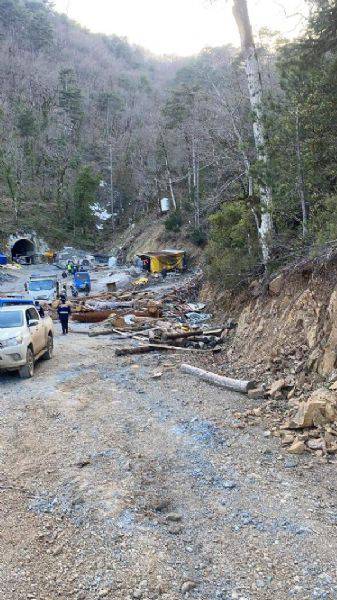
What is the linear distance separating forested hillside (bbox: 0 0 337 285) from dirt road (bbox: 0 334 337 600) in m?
4.90

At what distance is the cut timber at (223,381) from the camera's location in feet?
31.4

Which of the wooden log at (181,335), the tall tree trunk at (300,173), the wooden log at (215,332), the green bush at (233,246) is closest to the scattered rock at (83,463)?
the tall tree trunk at (300,173)

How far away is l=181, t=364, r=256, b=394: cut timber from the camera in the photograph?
959 centimetres

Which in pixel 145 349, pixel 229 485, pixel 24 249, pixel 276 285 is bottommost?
pixel 145 349

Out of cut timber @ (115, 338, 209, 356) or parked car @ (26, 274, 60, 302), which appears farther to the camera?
Result: parked car @ (26, 274, 60, 302)

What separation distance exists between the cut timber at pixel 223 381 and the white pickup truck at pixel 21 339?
3.66 m

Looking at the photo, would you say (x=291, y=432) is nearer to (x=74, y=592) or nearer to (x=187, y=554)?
(x=187, y=554)

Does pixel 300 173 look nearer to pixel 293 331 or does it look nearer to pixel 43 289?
pixel 293 331

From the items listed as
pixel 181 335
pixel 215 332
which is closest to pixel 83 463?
pixel 181 335

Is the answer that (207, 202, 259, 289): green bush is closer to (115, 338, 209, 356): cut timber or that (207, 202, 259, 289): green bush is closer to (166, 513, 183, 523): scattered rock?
(115, 338, 209, 356): cut timber

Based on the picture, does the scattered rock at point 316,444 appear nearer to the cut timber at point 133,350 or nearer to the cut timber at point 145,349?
the cut timber at point 145,349

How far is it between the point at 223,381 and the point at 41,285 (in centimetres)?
2315

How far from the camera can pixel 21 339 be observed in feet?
37.9

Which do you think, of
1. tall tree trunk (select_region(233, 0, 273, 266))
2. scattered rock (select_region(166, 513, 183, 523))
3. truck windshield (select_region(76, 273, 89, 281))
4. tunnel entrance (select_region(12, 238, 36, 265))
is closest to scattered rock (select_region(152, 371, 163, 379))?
tall tree trunk (select_region(233, 0, 273, 266))
